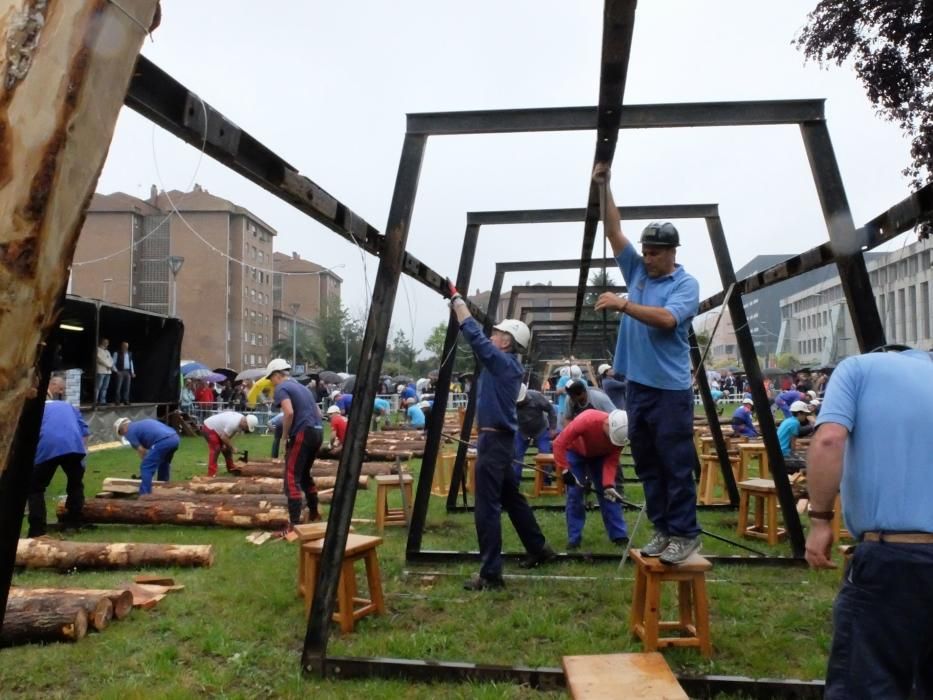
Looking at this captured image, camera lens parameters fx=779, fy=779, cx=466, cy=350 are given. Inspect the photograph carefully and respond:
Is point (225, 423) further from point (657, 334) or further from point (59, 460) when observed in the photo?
point (657, 334)

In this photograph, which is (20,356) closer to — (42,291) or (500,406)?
(42,291)

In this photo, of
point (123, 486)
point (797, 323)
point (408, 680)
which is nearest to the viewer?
point (408, 680)

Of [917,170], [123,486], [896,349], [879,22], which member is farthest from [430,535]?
[879,22]

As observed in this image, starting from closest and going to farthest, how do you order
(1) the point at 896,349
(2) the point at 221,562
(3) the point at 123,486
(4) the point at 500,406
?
(1) the point at 896,349 < (4) the point at 500,406 < (2) the point at 221,562 < (3) the point at 123,486

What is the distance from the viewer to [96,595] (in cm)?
571

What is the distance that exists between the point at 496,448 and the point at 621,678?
11.1ft

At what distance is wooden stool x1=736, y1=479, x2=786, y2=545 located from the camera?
8109 mm

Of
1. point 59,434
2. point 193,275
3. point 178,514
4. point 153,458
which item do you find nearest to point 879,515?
point 178,514

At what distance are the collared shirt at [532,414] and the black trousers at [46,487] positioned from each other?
5978 millimetres

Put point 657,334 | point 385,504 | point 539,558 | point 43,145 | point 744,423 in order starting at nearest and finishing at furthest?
1. point 43,145
2. point 657,334
3. point 539,558
4. point 385,504
5. point 744,423

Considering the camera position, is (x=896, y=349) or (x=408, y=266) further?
(x=408, y=266)

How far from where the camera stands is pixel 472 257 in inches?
344

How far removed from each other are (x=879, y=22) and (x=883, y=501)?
885 centimetres

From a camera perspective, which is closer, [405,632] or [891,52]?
[405,632]
